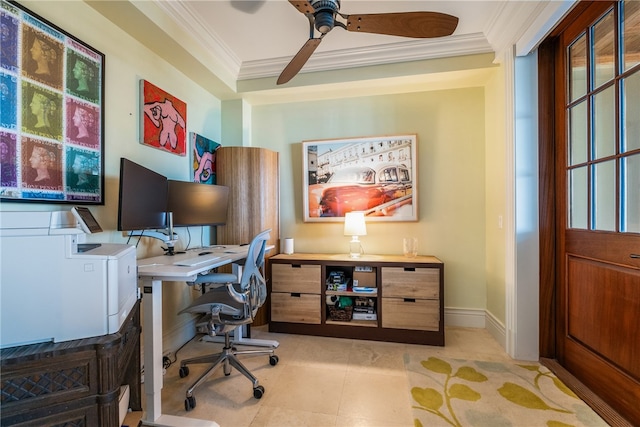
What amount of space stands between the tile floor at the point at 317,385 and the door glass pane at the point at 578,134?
5.09ft

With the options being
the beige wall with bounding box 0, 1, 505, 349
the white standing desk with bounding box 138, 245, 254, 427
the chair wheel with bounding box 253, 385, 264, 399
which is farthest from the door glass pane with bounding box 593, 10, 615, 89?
the chair wheel with bounding box 253, 385, 264, 399

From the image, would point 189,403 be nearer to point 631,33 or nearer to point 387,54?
point 387,54

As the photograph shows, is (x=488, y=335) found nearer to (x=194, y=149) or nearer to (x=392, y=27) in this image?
(x=392, y=27)

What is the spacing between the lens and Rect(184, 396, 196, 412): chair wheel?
4.98 feet

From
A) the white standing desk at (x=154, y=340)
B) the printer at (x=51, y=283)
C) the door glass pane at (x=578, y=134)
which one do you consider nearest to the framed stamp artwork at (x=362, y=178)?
the door glass pane at (x=578, y=134)

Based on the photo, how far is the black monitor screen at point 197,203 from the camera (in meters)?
2.04

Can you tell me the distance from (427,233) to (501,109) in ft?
4.15

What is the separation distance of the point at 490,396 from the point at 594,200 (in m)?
1.37

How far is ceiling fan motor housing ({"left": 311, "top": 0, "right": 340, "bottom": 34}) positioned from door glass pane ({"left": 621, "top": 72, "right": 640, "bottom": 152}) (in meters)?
1.61

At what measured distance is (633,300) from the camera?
1.37m

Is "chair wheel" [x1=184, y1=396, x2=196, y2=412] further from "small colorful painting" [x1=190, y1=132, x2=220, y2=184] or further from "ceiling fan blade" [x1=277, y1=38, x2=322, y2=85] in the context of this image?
"ceiling fan blade" [x1=277, y1=38, x2=322, y2=85]

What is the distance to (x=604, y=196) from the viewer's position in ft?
5.14

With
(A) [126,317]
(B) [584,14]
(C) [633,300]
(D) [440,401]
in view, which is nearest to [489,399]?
(D) [440,401]

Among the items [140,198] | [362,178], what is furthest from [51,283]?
[362,178]
